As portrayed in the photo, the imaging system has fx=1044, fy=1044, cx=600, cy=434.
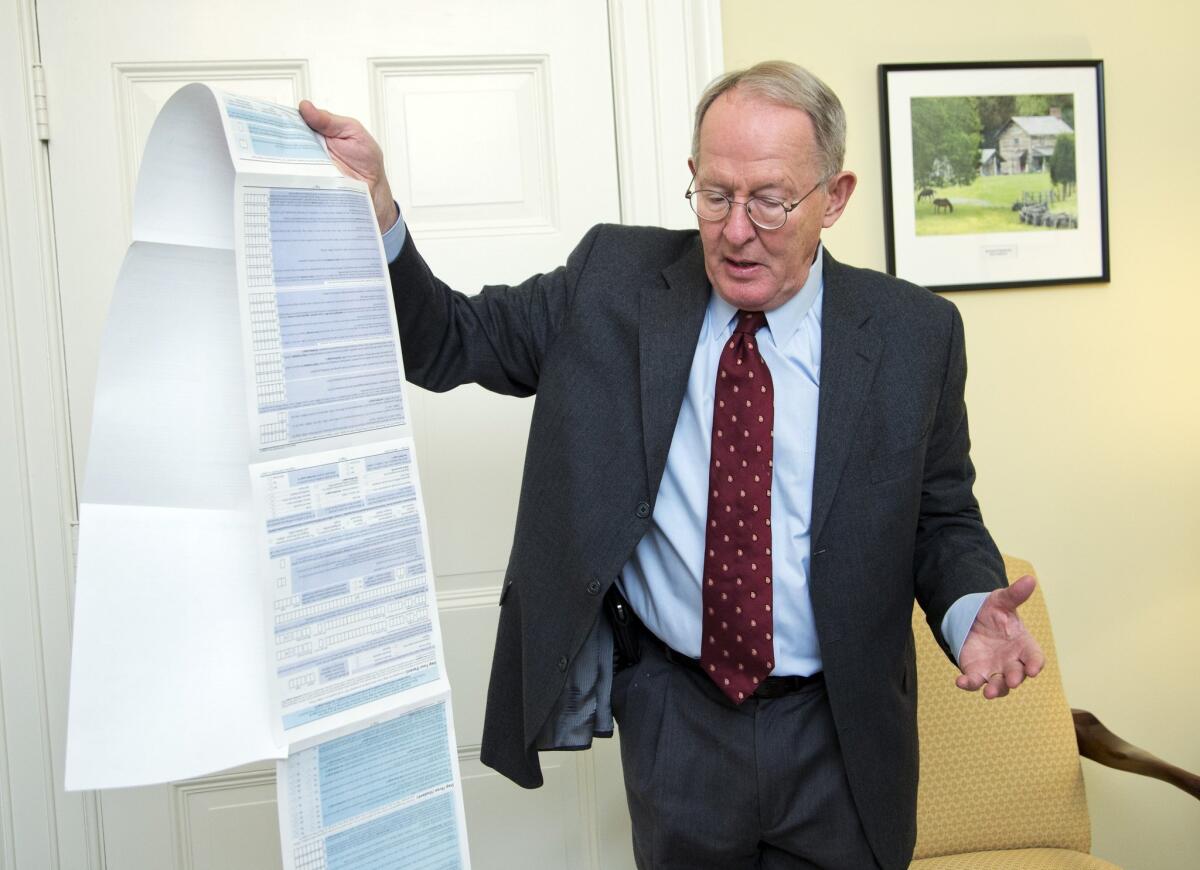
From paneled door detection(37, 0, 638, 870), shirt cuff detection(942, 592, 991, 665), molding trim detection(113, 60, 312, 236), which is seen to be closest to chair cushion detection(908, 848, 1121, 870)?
paneled door detection(37, 0, 638, 870)

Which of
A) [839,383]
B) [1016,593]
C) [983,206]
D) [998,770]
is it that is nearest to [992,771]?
[998,770]

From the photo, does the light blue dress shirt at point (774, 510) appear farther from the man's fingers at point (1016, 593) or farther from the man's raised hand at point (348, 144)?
the man's raised hand at point (348, 144)

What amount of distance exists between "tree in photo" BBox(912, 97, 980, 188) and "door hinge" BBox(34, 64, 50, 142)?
1732mm

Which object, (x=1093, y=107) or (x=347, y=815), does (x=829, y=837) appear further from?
(x=1093, y=107)

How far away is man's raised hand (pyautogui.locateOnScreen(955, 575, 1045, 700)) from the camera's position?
1.36 meters

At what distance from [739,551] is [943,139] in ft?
4.11

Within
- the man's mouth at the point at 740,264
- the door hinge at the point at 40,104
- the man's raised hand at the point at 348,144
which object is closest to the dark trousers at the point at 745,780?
the man's mouth at the point at 740,264

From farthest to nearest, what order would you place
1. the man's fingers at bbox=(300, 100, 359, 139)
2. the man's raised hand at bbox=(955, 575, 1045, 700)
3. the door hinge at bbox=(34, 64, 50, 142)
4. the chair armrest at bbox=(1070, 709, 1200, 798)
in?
the chair armrest at bbox=(1070, 709, 1200, 798)
the door hinge at bbox=(34, 64, 50, 142)
the man's raised hand at bbox=(955, 575, 1045, 700)
the man's fingers at bbox=(300, 100, 359, 139)

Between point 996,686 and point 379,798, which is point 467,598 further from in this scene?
point 996,686

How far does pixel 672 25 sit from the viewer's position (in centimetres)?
209

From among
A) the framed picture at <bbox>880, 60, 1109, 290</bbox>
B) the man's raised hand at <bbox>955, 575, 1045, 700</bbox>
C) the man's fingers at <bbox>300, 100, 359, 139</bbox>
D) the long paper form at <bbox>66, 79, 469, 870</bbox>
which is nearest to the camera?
the long paper form at <bbox>66, 79, 469, 870</bbox>

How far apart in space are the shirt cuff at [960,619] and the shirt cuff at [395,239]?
92 centimetres

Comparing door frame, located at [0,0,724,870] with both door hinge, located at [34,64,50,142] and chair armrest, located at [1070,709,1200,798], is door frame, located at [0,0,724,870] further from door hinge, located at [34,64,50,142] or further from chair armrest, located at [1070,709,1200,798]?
chair armrest, located at [1070,709,1200,798]

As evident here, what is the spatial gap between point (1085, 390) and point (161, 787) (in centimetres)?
216
